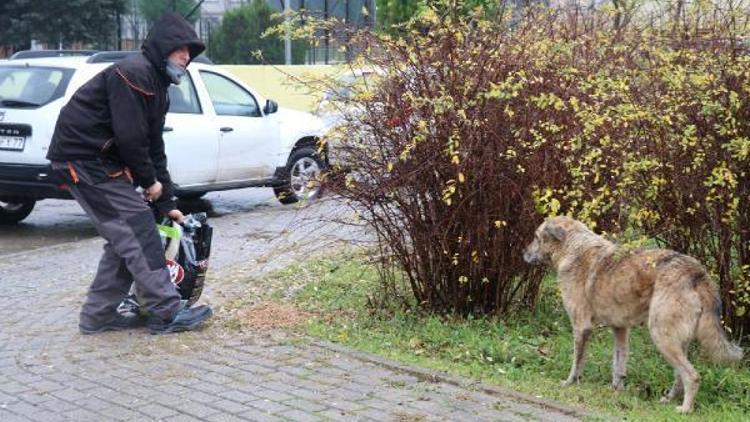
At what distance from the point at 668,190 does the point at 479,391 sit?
1664 mm

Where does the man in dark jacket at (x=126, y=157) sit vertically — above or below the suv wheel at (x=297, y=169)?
above

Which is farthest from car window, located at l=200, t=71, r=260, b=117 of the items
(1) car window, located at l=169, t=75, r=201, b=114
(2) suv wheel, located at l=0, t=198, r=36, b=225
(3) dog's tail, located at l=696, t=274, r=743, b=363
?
(3) dog's tail, located at l=696, t=274, r=743, b=363

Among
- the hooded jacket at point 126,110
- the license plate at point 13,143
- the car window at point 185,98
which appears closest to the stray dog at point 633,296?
the hooded jacket at point 126,110

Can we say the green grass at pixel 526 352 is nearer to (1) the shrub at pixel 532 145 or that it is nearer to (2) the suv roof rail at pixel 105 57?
(1) the shrub at pixel 532 145

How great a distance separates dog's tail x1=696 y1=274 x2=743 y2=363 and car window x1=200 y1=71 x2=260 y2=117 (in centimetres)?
791

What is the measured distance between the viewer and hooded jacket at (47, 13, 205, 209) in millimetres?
6059

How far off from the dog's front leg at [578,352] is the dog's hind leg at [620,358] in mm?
174

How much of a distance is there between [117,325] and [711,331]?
12.5 ft

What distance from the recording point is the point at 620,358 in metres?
5.57

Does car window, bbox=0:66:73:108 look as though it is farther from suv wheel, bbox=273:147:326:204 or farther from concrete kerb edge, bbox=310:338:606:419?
concrete kerb edge, bbox=310:338:606:419

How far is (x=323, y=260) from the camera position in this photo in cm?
888

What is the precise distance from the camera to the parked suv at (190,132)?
10.1m

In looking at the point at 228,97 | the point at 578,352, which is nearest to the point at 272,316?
the point at 578,352

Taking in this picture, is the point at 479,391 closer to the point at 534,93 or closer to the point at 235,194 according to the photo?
the point at 534,93
